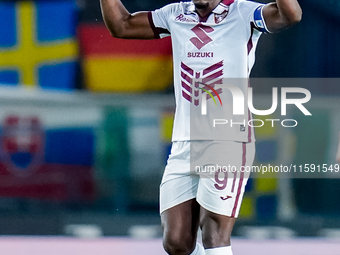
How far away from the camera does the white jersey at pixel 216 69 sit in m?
2.22

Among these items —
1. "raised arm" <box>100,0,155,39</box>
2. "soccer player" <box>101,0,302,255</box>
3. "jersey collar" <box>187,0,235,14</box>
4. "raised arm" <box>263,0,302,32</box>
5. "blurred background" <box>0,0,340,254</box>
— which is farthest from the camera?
"blurred background" <box>0,0,340,254</box>

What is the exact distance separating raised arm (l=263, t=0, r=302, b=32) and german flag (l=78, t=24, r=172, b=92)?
1.86 metres

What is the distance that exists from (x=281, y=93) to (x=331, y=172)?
0.68 m

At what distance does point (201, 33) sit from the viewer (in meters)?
2.27

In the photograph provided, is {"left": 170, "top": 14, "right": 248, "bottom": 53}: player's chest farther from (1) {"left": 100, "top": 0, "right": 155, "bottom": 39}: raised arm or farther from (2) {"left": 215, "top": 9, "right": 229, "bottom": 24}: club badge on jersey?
(1) {"left": 100, "top": 0, "right": 155, "bottom": 39}: raised arm

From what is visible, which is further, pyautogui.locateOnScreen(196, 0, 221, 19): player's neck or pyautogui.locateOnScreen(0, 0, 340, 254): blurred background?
pyautogui.locateOnScreen(0, 0, 340, 254): blurred background

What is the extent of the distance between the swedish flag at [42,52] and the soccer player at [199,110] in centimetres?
189

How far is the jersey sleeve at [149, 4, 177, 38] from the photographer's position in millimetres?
2424

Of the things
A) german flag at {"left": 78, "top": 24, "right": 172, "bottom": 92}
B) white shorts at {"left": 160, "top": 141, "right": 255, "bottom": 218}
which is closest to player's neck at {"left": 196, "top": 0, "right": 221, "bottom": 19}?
white shorts at {"left": 160, "top": 141, "right": 255, "bottom": 218}

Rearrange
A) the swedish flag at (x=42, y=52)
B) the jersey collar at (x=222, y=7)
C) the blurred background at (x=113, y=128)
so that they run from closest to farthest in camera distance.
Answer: the jersey collar at (x=222, y=7) < the blurred background at (x=113, y=128) < the swedish flag at (x=42, y=52)

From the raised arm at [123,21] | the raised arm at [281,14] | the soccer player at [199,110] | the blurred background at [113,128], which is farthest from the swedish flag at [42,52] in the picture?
the raised arm at [281,14]

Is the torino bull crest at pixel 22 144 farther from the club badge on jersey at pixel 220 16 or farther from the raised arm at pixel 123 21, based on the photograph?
the club badge on jersey at pixel 220 16

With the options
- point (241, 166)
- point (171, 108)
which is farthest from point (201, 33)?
point (171, 108)

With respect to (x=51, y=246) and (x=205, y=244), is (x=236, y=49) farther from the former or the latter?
(x=51, y=246)
